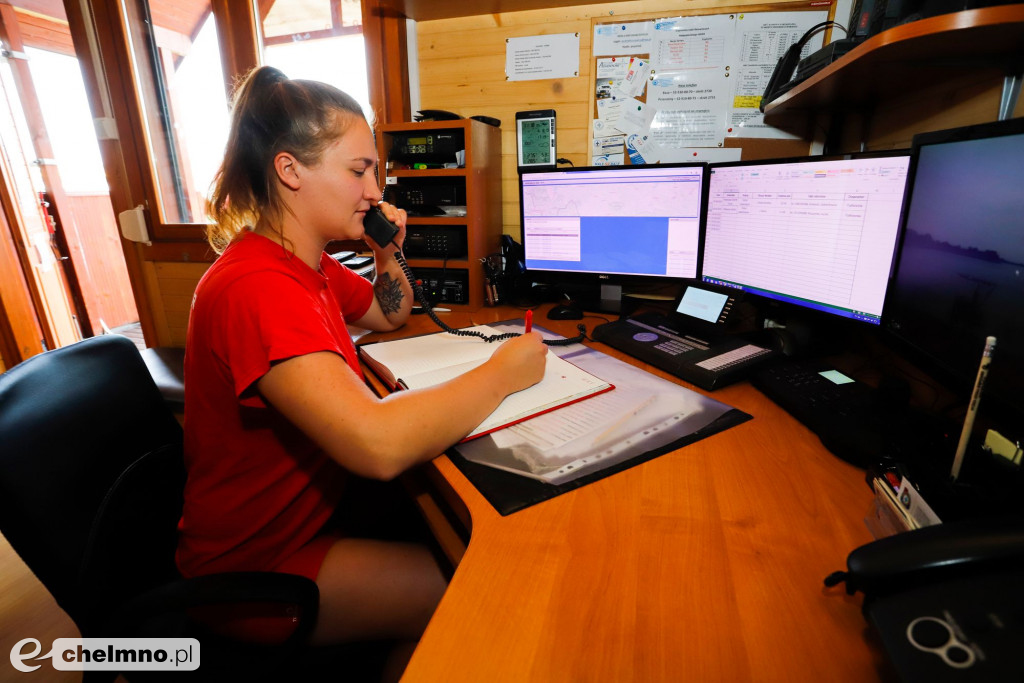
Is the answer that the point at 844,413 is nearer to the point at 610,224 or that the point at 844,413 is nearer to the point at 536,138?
the point at 610,224

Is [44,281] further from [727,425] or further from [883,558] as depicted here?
[883,558]

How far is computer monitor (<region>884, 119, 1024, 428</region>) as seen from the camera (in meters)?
0.56

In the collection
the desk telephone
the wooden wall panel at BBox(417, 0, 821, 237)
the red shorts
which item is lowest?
the red shorts

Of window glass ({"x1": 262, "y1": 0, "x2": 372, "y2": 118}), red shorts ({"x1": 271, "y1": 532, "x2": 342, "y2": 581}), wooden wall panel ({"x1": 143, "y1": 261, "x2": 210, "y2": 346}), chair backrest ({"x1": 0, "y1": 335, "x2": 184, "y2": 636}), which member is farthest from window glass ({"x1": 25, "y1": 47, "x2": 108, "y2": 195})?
red shorts ({"x1": 271, "y1": 532, "x2": 342, "y2": 581})

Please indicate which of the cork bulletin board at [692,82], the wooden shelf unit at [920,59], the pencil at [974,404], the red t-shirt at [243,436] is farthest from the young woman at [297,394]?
the cork bulletin board at [692,82]

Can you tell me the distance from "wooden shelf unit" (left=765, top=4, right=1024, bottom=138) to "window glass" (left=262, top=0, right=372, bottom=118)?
1.50 m

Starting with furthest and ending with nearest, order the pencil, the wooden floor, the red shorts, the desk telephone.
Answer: the wooden floor
the red shorts
the pencil
the desk telephone

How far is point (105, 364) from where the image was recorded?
787 millimetres

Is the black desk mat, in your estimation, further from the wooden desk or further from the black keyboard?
the black keyboard

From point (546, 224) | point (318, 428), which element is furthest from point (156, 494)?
point (546, 224)

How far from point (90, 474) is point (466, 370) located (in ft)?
1.94

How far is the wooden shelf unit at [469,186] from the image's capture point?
149cm

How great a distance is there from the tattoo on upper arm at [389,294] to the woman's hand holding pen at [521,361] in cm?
59

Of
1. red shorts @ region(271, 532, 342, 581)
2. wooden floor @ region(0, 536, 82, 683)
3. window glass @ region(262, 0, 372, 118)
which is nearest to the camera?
red shorts @ region(271, 532, 342, 581)
